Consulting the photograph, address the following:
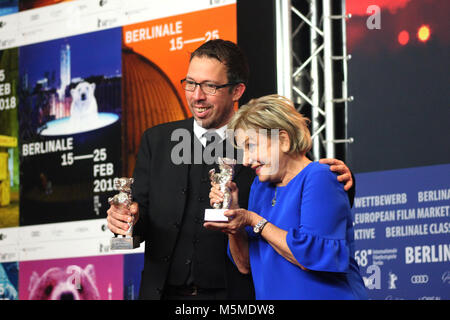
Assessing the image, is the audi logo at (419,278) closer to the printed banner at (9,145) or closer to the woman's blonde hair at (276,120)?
the woman's blonde hair at (276,120)

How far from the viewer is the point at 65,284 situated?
6.11 metres

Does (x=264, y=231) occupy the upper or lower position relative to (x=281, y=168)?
lower

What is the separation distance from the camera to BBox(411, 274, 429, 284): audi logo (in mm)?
4262

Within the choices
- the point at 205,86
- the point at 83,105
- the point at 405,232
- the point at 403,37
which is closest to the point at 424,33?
the point at 403,37

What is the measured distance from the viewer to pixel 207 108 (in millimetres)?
3045

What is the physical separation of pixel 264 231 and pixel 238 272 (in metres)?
0.49

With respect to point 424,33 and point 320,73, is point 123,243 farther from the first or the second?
point 424,33

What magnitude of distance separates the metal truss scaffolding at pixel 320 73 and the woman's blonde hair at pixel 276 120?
178 centimetres

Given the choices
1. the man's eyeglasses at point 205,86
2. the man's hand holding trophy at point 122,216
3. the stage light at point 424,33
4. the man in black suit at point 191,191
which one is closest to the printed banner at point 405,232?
the stage light at point 424,33

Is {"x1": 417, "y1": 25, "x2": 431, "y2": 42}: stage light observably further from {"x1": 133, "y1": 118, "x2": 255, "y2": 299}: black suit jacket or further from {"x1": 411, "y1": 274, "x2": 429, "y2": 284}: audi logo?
{"x1": 133, "y1": 118, "x2": 255, "y2": 299}: black suit jacket

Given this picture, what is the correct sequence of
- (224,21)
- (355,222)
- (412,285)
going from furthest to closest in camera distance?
1. (224,21)
2. (355,222)
3. (412,285)

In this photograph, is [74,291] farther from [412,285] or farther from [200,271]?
[200,271]

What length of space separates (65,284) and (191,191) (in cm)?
343
